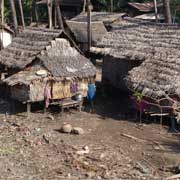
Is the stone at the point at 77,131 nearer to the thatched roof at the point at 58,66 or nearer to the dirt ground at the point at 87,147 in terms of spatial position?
the dirt ground at the point at 87,147

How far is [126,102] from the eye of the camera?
24.1m

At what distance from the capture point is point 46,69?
21719 millimetres

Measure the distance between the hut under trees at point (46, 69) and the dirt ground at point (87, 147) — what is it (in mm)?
996

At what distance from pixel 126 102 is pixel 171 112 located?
183 inches

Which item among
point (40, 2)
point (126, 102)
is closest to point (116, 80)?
point (126, 102)

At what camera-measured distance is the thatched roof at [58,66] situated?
21438mm

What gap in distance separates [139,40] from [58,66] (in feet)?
14.7

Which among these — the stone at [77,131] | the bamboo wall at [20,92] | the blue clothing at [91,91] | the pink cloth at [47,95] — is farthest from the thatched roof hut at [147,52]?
the bamboo wall at [20,92]

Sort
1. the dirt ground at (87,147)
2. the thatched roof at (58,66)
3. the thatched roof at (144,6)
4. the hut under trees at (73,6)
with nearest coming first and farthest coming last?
the dirt ground at (87,147) < the thatched roof at (58,66) < the thatched roof at (144,6) < the hut under trees at (73,6)

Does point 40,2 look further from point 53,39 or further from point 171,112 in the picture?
point 171,112

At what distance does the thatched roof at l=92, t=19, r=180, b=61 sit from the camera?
22578 millimetres

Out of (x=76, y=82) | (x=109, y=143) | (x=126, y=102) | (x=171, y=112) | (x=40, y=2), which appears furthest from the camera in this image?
(x=40, y=2)

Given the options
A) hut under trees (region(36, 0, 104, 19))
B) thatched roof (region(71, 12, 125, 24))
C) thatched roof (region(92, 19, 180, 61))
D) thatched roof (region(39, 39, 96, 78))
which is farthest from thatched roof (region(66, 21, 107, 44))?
hut under trees (region(36, 0, 104, 19))

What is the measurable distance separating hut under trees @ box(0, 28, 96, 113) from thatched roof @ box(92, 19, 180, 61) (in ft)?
5.89
